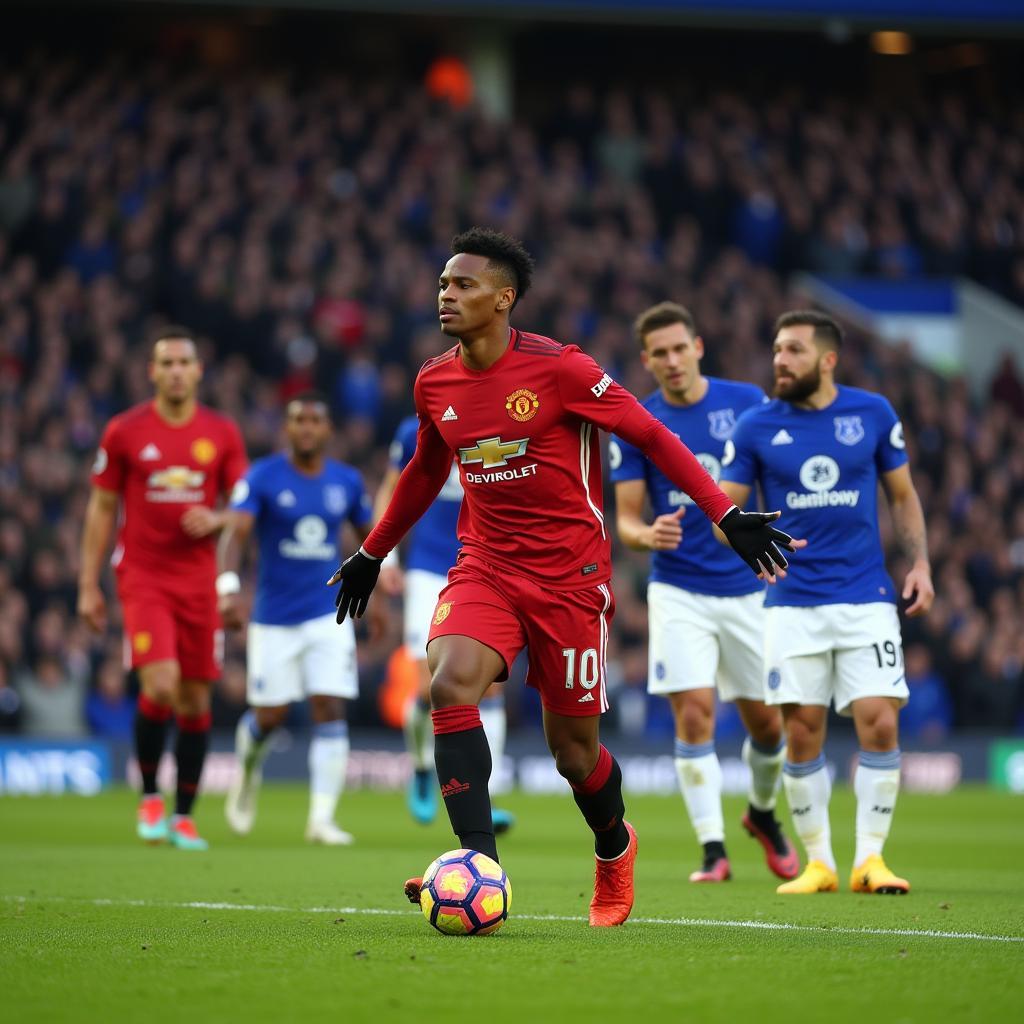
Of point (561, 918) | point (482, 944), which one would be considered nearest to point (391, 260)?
point (561, 918)

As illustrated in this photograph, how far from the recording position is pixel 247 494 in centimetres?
1267

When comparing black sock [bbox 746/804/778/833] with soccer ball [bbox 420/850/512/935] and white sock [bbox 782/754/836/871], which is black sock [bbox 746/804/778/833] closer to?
white sock [bbox 782/754/836/871]

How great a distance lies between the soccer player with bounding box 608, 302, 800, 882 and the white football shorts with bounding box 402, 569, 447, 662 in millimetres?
3409

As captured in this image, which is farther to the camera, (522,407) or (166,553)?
(166,553)

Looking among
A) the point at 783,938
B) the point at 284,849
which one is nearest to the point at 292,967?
the point at 783,938

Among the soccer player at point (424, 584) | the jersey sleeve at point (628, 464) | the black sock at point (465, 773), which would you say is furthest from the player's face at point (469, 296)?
the soccer player at point (424, 584)

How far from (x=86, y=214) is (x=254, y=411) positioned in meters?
4.74

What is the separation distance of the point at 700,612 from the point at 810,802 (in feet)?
3.82

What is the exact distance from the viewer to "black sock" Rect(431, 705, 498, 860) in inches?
262

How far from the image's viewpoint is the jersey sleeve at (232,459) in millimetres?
12453

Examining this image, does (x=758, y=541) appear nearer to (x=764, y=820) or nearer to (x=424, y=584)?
(x=764, y=820)

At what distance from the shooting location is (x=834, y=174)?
106 ft

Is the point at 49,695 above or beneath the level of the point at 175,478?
beneath

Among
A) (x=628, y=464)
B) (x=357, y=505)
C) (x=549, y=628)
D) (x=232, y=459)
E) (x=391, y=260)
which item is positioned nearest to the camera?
(x=549, y=628)
